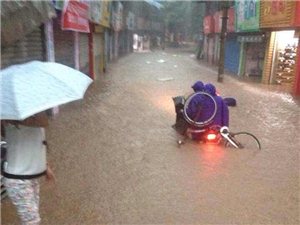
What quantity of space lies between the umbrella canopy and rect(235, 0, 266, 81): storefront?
16.5 metres

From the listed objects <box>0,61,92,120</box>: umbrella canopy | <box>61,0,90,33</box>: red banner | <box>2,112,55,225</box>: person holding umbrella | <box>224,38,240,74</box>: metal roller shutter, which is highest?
<box>61,0,90,33</box>: red banner

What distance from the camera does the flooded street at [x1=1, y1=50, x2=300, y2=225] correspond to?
469 cm

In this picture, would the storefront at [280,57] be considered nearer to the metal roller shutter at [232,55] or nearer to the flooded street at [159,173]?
the metal roller shutter at [232,55]

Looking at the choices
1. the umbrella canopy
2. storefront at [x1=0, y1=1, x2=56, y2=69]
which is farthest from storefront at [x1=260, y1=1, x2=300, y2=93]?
the umbrella canopy

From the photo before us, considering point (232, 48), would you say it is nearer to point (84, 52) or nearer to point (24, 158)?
point (84, 52)

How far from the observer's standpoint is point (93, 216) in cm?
457

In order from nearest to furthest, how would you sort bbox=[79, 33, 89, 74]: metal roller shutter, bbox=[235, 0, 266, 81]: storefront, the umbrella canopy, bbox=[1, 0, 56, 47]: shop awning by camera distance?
1. the umbrella canopy
2. bbox=[1, 0, 56, 47]: shop awning
3. bbox=[79, 33, 89, 74]: metal roller shutter
4. bbox=[235, 0, 266, 81]: storefront

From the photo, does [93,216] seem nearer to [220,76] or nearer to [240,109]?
[240,109]

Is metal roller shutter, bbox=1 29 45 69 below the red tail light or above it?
above

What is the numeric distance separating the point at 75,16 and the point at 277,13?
822cm

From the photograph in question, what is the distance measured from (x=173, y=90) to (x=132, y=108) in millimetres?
4440

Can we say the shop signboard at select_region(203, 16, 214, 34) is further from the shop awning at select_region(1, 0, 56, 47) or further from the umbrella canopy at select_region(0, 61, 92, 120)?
the umbrella canopy at select_region(0, 61, 92, 120)

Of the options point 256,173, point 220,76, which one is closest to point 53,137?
point 256,173

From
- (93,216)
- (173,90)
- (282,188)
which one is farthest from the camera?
(173,90)
